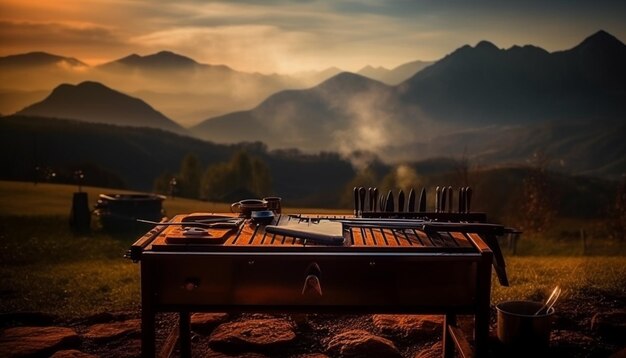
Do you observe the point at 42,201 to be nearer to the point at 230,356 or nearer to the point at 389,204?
the point at 230,356

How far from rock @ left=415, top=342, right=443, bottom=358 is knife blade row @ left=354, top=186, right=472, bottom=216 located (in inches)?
65.1

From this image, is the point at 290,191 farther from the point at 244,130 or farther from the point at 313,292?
the point at 313,292

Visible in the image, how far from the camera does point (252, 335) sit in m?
6.71

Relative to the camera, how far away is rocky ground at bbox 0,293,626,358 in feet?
20.7

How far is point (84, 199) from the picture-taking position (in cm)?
1988

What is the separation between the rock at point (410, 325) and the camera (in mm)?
6902

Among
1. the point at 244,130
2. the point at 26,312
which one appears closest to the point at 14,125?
the point at 244,130

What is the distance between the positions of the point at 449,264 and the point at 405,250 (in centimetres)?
36

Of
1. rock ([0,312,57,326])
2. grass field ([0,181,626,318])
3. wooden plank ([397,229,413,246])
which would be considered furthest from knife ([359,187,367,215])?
rock ([0,312,57,326])

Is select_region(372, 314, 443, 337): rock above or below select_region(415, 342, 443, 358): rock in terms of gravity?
above

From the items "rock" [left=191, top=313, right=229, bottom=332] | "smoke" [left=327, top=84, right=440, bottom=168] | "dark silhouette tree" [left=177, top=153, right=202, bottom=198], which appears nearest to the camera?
"rock" [left=191, top=313, right=229, bottom=332]

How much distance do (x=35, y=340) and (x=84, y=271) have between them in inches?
240

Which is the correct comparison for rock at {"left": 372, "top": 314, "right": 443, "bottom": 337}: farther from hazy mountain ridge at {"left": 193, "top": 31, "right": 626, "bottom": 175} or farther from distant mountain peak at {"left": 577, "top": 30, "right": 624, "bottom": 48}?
distant mountain peak at {"left": 577, "top": 30, "right": 624, "bottom": 48}

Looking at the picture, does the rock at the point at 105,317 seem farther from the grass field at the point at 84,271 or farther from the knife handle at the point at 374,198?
the knife handle at the point at 374,198
